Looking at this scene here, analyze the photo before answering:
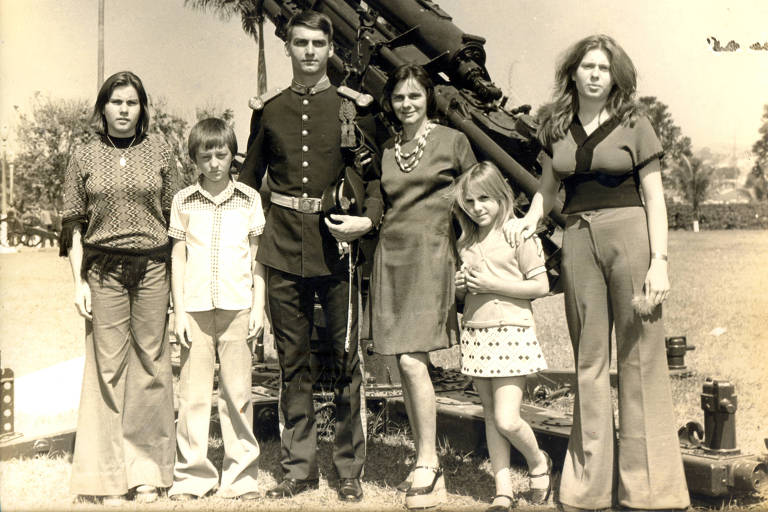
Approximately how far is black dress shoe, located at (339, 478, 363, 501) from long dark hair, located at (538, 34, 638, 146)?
1.78 m

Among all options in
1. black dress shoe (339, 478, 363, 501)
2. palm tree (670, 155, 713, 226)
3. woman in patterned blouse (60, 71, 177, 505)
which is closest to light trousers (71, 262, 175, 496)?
woman in patterned blouse (60, 71, 177, 505)

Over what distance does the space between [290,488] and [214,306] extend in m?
0.92

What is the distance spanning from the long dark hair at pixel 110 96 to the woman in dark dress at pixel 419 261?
3.81 feet

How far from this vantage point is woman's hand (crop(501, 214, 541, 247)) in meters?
3.73

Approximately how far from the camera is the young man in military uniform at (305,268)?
411 centimetres

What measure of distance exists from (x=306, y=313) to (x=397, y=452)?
1332mm

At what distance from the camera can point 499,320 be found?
378 cm

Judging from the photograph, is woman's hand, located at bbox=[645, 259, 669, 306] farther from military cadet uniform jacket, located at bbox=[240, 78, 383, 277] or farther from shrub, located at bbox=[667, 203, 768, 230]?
shrub, located at bbox=[667, 203, 768, 230]

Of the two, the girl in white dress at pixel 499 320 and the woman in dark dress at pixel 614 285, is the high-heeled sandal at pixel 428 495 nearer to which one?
the girl in white dress at pixel 499 320

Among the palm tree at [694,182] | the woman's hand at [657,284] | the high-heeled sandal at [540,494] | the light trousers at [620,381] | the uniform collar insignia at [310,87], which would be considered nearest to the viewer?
the woman's hand at [657,284]

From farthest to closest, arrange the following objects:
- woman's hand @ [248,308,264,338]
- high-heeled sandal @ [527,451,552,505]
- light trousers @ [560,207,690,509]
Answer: woman's hand @ [248,308,264,338] < high-heeled sandal @ [527,451,552,505] < light trousers @ [560,207,690,509]

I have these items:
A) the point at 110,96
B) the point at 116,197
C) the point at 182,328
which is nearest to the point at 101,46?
the point at 110,96

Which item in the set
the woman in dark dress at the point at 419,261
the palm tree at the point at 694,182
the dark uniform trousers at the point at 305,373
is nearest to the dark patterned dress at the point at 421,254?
the woman in dark dress at the point at 419,261

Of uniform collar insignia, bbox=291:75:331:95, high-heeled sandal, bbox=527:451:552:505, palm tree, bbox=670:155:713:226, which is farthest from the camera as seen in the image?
palm tree, bbox=670:155:713:226
